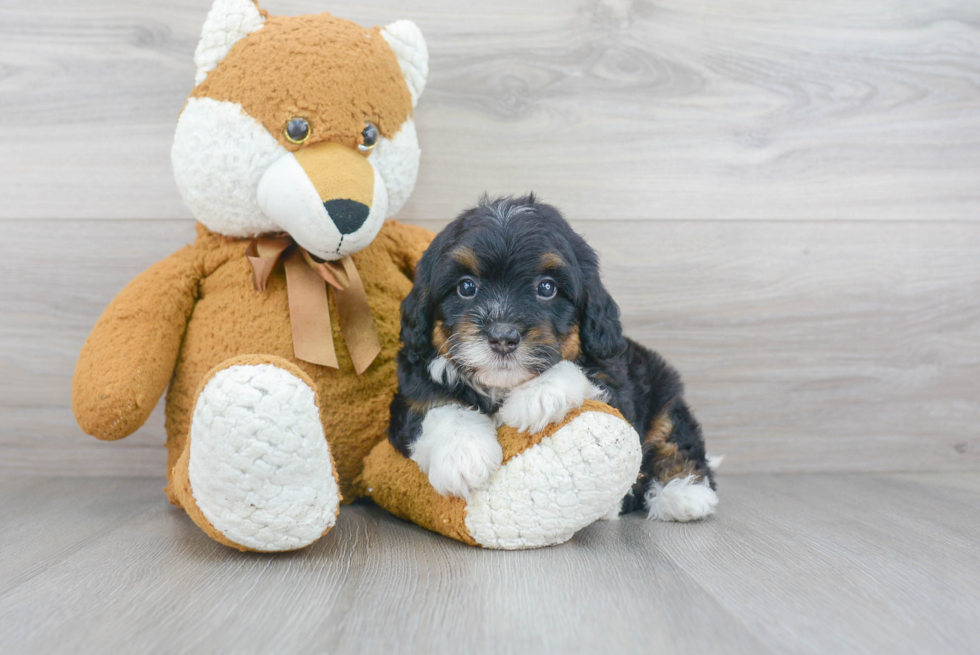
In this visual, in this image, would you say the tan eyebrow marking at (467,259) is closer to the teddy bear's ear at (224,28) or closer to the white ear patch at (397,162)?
the white ear patch at (397,162)

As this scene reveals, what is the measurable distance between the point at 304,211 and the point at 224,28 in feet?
1.61

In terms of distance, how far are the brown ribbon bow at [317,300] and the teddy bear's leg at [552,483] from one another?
45 cm

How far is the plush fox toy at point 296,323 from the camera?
1301 millimetres

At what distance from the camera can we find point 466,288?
56.4 inches

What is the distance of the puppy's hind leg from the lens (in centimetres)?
174

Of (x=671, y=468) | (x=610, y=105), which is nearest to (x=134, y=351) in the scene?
(x=671, y=468)

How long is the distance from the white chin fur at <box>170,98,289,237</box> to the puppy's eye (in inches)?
20.7

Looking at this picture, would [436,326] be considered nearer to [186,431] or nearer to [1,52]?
[186,431]

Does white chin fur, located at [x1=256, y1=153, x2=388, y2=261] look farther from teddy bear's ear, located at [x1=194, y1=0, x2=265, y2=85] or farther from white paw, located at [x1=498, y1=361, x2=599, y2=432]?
white paw, located at [x1=498, y1=361, x2=599, y2=432]

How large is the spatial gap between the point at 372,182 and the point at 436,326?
1.25 ft

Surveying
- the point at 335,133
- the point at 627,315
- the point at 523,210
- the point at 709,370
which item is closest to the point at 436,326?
the point at 523,210

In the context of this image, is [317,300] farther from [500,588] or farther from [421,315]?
[500,588]

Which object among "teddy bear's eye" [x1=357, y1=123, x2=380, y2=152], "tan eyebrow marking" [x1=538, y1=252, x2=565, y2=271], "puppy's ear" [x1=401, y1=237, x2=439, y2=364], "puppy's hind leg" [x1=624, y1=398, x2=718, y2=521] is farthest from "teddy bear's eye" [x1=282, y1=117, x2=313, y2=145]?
"puppy's hind leg" [x1=624, y1=398, x2=718, y2=521]

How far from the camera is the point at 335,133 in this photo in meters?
1.60
